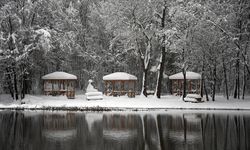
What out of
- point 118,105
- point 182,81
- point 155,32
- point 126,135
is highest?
point 155,32

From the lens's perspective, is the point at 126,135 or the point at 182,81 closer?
the point at 126,135

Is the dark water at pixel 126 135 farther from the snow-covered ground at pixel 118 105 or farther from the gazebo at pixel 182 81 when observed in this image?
the gazebo at pixel 182 81

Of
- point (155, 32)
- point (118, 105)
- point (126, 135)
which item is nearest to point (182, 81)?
point (155, 32)

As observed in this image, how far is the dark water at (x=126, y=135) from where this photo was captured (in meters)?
14.3

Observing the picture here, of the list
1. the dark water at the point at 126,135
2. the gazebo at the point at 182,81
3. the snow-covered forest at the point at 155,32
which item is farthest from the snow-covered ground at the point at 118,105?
the gazebo at the point at 182,81

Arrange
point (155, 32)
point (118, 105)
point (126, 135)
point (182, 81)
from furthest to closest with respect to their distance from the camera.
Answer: point (182, 81)
point (155, 32)
point (118, 105)
point (126, 135)

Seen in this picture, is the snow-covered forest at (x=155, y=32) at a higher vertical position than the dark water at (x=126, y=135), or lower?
higher

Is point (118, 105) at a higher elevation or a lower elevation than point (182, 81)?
lower

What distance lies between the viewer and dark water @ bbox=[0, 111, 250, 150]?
14.3m

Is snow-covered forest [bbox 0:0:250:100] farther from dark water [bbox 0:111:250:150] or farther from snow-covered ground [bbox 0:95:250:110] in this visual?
dark water [bbox 0:111:250:150]

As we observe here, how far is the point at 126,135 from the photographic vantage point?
688 inches

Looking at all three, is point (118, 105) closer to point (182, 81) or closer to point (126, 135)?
point (126, 135)

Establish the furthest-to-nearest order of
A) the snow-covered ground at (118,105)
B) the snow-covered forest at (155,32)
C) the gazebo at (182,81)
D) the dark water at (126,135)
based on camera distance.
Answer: the gazebo at (182,81)
the snow-covered forest at (155,32)
the snow-covered ground at (118,105)
the dark water at (126,135)

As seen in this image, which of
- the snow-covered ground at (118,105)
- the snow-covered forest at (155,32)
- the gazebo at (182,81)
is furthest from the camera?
the gazebo at (182,81)
